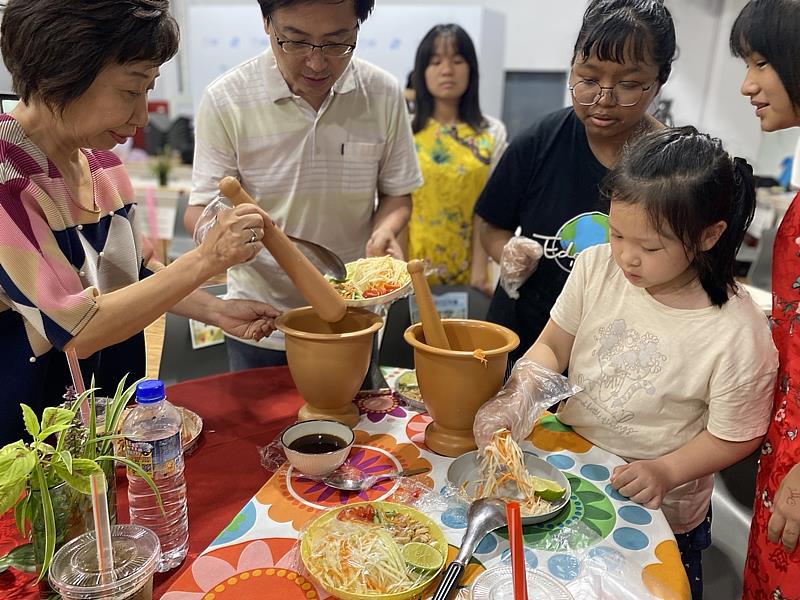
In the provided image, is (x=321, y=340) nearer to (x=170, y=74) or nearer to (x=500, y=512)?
(x=500, y=512)

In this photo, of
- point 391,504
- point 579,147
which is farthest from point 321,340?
point 579,147

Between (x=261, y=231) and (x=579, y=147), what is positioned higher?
(x=579, y=147)

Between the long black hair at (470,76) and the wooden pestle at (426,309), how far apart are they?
229 cm

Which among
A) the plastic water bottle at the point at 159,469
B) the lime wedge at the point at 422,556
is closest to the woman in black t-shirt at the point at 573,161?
the lime wedge at the point at 422,556

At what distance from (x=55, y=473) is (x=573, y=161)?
1.48 m

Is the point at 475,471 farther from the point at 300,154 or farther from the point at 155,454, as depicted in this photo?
the point at 300,154

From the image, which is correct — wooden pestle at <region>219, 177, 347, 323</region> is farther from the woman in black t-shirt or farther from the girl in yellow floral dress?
the girl in yellow floral dress

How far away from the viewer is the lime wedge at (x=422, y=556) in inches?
36.5

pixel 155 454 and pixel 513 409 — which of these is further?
pixel 513 409

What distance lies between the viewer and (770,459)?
3.97ft

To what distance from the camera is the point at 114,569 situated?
32.2 inches

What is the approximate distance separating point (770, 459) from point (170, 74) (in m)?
7.02

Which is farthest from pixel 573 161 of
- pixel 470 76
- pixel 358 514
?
pixel 470 76

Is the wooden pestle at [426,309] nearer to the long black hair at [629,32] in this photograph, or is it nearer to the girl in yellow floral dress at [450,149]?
the long black hair at [629,32]
